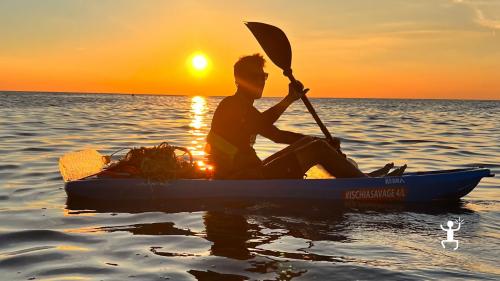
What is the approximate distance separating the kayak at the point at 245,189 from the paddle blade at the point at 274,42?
2.17 meters

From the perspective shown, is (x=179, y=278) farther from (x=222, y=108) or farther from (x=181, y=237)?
(x=222, y=108)

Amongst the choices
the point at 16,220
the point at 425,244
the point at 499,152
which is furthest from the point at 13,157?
the point at 499,152

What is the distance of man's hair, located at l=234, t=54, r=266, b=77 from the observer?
8094mm

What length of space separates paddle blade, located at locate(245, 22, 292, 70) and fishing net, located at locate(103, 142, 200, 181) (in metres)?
2.31

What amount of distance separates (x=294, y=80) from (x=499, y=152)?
40.1ft

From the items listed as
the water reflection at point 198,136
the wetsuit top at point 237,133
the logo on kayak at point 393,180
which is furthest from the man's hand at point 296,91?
the water reflection at point 198,136

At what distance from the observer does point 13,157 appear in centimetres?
1441

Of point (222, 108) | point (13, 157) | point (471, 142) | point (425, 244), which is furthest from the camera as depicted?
point (471, 142)

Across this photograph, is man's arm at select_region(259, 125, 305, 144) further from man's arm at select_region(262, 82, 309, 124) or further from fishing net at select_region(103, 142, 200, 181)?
fishing net at select_region(103, 142, 200, 181)

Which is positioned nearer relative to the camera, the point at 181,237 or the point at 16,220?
the point at 181,237

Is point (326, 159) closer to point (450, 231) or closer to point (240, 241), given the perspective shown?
point (450, 231)

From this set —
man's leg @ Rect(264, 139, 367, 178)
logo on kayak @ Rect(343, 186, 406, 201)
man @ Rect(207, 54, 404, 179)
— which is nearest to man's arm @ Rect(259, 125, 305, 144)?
man @ Rect(207, 54, 404, 179)

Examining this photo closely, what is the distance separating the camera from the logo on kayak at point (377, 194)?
362 inches

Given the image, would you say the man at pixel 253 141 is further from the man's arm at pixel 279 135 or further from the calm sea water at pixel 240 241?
the calm sea water at pixel 240 241
